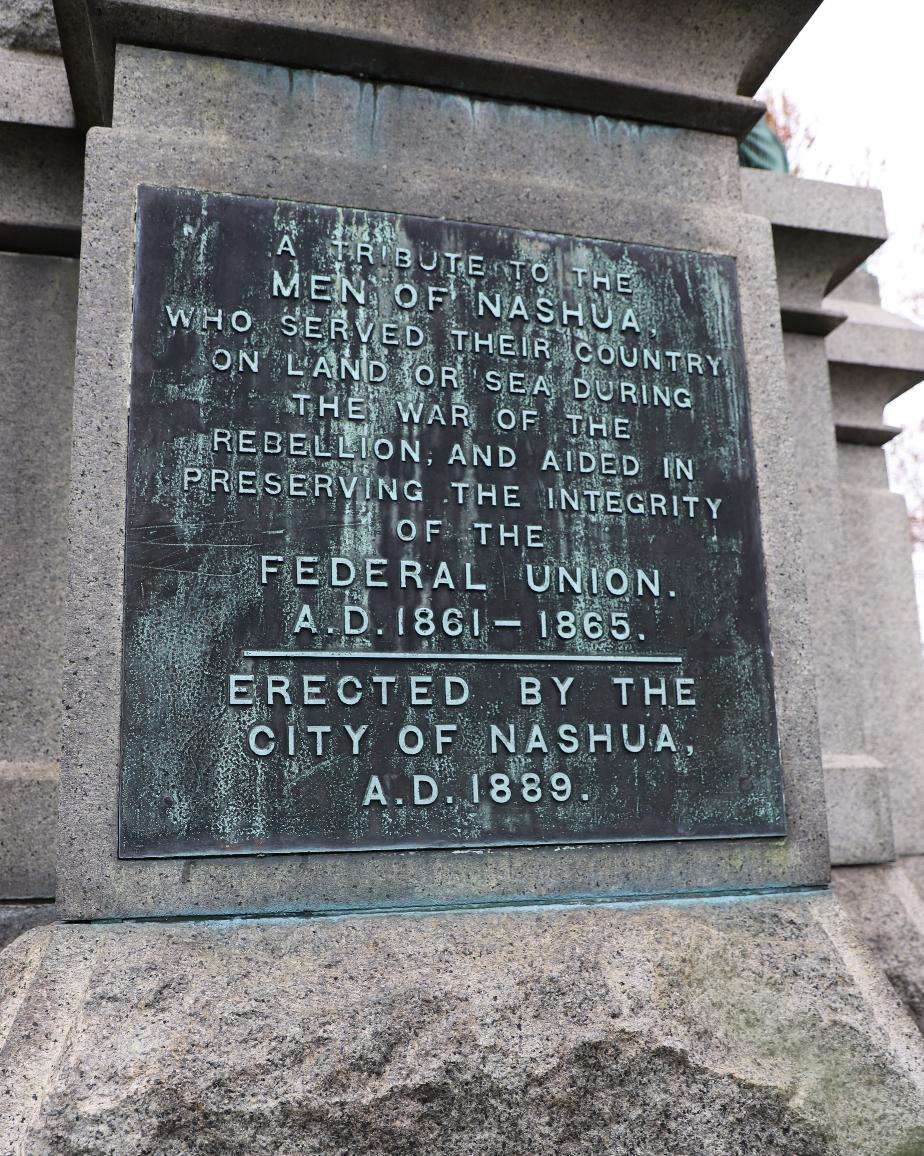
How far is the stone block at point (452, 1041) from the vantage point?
2.60 meters

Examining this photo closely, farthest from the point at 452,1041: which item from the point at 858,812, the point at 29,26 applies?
the point at 29,26

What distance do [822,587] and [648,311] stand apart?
1.53m

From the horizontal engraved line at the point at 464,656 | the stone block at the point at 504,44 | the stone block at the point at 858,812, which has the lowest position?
the stone block at the point at 858,812

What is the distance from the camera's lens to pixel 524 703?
3.36 meters

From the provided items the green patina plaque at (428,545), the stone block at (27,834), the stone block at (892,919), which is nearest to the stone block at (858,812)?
the stone block at (892,919)

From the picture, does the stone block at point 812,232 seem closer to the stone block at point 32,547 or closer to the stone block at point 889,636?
the stone block at point 889,636

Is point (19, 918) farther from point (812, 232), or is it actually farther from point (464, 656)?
point (812, 232)

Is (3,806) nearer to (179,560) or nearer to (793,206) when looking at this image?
(179,560)

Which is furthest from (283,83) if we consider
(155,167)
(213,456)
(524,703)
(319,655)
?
(524,703)

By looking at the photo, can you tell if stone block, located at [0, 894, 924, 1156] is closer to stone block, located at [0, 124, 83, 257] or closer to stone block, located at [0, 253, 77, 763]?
stone block, located at [0, 253, 77, 763]

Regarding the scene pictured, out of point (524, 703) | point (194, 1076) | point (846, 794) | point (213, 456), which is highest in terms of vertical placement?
point (213, 456)

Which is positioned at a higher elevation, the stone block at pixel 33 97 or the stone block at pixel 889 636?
the stone block at pixel 33 97

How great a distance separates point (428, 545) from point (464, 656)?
1.17 feet

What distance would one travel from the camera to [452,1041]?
110 inches
